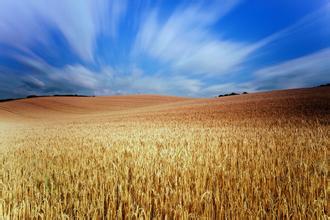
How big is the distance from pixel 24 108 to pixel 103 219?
180 feet

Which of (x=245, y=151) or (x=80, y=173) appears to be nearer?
(x=80, y=173)

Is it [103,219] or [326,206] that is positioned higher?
[103,219]

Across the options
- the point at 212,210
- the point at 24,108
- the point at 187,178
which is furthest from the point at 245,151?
the point at 24,108

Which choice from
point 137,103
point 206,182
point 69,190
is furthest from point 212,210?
point 137,103

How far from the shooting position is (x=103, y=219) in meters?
2.08

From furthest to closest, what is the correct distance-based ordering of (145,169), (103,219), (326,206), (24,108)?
1. (24,108)
2. (145,169)
3. (326,206)
4. (103,219)

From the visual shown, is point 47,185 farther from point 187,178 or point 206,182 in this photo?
point 206,182

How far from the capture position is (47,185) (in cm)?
321

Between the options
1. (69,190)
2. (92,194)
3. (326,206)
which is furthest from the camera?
(69,190)

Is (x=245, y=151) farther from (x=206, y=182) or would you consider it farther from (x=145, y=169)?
(x=145, y=169)

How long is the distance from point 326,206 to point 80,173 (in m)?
3.14

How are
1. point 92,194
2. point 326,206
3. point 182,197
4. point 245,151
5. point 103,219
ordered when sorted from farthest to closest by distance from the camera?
point 245,151
point 92,194
point 182,197
point 326,206
point 103,219

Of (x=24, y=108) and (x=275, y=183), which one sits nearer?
(x=275, y=183)

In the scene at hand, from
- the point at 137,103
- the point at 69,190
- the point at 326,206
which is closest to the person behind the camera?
the point at 326,206
